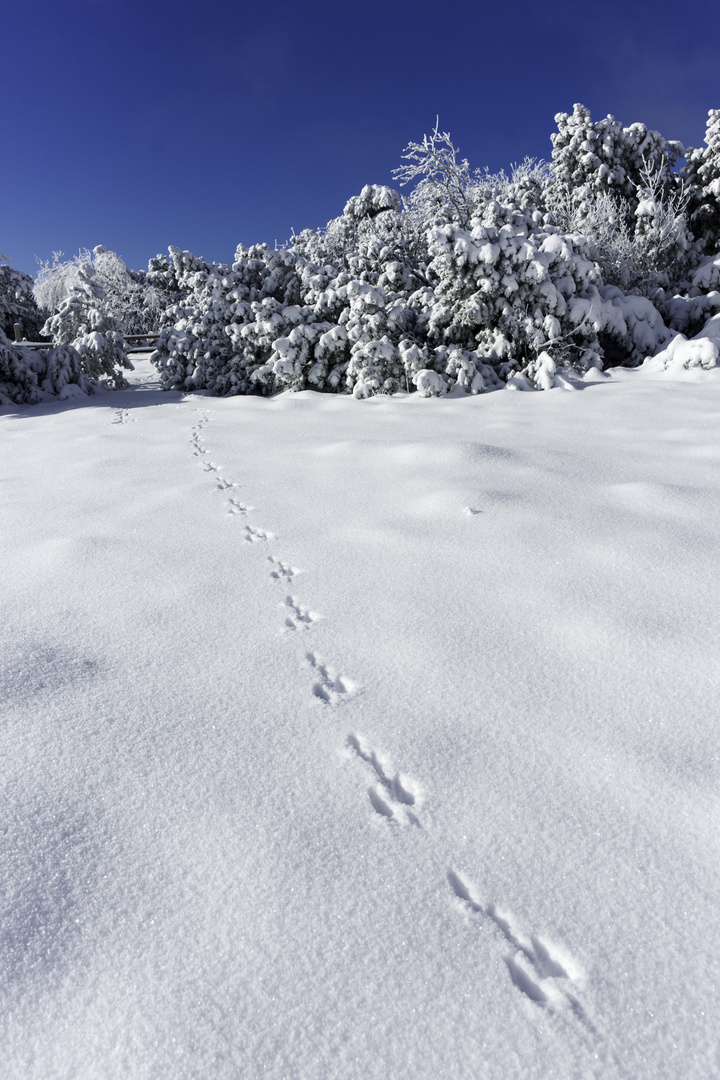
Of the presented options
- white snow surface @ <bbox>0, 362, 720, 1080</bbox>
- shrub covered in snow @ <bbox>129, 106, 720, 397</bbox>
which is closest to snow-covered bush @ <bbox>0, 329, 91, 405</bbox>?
shrub covered in snow @ <bbox>129, 106, 720, 397</bbox>

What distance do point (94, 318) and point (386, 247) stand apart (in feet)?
22.0

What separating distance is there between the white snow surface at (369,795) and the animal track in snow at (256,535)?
0.11ft

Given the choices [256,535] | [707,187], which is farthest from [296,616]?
[707,187]

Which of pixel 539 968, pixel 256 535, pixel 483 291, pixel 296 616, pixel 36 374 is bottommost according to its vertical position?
pixel 539 968

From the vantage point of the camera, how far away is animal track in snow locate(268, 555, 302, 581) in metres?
3.27

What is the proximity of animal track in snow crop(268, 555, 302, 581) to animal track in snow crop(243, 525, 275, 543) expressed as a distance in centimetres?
37

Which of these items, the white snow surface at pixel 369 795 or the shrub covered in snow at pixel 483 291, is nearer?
the white snow surface at pixel 369 795

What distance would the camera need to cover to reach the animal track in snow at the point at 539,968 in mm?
1220

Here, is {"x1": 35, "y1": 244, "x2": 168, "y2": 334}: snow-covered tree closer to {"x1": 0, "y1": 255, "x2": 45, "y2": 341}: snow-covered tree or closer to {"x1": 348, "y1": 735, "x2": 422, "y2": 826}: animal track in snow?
{"x1": 0, "y1": 255, "x2": 45, "y2": 341}: snow-covered tree

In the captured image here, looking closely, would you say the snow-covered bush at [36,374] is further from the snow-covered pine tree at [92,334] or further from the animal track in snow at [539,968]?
the animal track in snow at [539,968]

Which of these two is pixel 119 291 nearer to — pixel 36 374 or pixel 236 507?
Answer: pixel 36 374

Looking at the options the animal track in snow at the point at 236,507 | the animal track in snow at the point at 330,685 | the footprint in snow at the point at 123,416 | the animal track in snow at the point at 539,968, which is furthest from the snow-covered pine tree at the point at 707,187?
the animal track in snow at the point at 539,968

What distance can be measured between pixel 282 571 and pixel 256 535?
2.05ft

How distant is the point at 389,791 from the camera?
1.79 metres
